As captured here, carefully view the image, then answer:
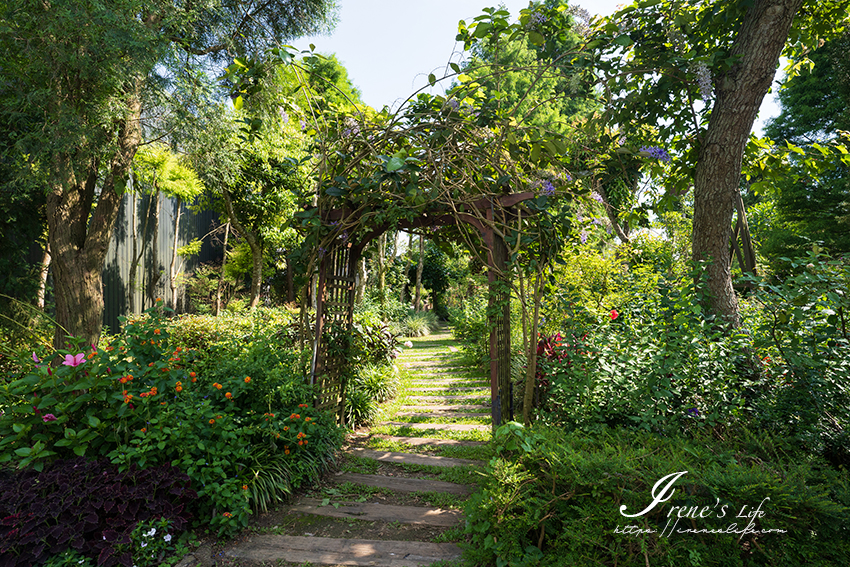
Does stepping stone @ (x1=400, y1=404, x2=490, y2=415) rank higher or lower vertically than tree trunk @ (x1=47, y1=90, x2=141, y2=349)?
lower

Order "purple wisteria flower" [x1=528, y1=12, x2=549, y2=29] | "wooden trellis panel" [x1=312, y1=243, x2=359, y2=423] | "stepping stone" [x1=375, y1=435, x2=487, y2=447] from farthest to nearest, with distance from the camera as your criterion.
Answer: "stepping stone" [x1=375, y1=435, x2=487, y2=447] → "wooden trellis panel" [x1=312, y1=243, x2=359, y2=423] → "purple wisteria flower" [x1=528, y1=12, x2=549, y2=29]

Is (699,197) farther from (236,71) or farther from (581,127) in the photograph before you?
(236,71)

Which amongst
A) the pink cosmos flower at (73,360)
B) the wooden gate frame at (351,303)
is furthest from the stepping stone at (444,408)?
the pink cosmos flower at (73,360)

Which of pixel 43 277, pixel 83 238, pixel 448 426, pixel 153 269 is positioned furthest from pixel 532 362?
pixel 153 269

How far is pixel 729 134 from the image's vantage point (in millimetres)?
3057

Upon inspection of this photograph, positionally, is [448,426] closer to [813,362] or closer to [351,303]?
[351,303]

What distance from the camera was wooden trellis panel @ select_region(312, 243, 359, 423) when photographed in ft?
12.3

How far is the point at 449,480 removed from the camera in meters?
3.11

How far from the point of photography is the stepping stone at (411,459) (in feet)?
11.2

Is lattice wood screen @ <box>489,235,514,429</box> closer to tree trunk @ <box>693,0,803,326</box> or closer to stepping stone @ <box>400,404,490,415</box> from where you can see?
tree trunk @ <box>693,0,803,326</box>

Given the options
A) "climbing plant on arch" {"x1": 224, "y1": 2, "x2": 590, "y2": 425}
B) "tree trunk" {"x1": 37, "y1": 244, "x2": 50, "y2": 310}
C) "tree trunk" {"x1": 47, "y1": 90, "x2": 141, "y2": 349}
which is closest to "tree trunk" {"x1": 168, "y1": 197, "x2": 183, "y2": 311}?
"tree trunk" {"x1": 37, "y1": 244, "x2": 50, "y2": 310}

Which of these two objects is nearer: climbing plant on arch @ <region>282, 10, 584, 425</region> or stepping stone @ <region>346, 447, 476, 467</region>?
climbing plant on arch @ <region>282, 10, 584, 425</region>

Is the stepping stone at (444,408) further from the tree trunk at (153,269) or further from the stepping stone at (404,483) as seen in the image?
the tree trunk at (153,269)

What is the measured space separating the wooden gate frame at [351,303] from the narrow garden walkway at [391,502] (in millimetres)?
533
